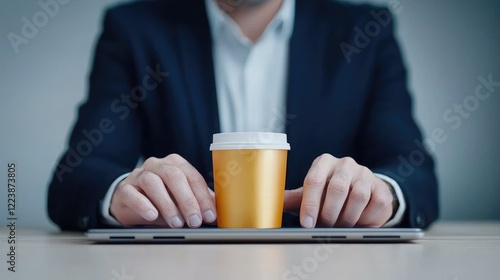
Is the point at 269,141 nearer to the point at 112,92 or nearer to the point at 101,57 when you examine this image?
the point at 112,92

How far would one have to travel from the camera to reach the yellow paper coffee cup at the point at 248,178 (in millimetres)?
1024

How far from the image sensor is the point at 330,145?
2045 mm

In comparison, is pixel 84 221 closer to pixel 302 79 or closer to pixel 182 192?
pixel 182 192

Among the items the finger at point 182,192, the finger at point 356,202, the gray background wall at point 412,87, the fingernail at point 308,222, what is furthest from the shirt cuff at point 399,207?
the gray background wall at point 412,87

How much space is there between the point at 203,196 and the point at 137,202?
119 mm

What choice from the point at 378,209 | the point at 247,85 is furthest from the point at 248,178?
the point at 247,85

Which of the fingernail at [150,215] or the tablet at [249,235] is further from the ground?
the fingernail at [150,215]

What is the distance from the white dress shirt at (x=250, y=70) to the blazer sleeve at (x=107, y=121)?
295mm

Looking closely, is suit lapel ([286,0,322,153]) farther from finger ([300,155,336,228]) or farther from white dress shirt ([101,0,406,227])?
finger ([300,155,336,228])

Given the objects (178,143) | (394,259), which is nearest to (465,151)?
(178,143)

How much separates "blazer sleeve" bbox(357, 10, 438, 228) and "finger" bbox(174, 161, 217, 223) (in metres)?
0.57

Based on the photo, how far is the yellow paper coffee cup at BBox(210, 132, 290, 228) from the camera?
102 centimetres

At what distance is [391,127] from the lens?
1.89 meters

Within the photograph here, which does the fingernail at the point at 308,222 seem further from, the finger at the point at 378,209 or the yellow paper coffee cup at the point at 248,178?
the finger at the point at 378,209
